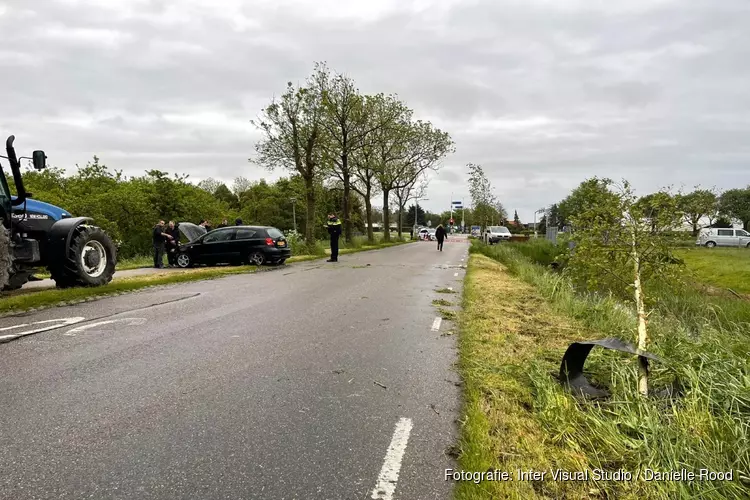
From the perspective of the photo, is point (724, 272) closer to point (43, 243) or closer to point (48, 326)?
point (48, 326)

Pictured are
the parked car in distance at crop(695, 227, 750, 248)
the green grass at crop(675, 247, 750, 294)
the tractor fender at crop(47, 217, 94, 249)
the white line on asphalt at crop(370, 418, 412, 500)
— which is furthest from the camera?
the parked car in distance at crop(695, 227, 750, 248)

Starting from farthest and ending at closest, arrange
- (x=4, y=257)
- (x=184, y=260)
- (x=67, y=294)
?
(x=184, y=260) → (x=67, y=294) → (x=4, y=257)

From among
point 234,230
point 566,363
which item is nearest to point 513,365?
point 566,363

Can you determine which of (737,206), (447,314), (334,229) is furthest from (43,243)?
(737,206)

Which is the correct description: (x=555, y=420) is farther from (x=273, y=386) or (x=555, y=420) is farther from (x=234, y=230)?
(x=234, y=230)

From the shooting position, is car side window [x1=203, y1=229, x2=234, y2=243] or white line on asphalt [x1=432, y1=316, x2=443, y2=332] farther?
car side window [x1=203, y1=229, x2=234, y2=243]

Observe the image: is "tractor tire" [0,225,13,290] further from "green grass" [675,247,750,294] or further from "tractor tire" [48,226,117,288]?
"green grass" [675,247,750,294]

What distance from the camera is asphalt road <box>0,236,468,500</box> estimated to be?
296cm

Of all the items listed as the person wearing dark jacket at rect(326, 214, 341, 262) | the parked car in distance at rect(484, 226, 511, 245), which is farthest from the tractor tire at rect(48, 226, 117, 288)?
the parked car in distance at rect(484, 226, 511, 245)

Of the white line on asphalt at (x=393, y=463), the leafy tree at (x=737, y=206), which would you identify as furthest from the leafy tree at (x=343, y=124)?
the leafy tree at (x=737, y=206)

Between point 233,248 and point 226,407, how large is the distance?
15.6 m

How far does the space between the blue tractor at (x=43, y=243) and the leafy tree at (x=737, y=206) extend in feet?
286

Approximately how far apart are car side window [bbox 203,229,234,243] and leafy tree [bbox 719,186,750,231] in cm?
8099

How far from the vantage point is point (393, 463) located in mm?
3229
